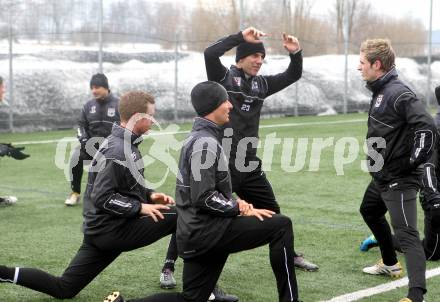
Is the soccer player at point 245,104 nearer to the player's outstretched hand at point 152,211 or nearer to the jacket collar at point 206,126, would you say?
the player's outstretched hand at point 152,211

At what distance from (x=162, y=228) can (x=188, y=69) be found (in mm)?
19574

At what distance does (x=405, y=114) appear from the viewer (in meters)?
5.52

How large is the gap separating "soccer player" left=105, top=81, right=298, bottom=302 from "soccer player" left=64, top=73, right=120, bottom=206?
17.7 ft

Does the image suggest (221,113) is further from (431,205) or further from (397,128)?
(431,205)

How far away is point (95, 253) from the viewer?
552 cm

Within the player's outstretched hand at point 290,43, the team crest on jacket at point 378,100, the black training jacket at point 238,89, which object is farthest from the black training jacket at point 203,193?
the player's outstretched hand at point 290,43

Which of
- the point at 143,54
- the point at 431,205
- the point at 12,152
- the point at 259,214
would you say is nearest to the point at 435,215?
the point at 431,205

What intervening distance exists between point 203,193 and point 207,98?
2.04 ft

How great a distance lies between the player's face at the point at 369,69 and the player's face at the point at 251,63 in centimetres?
110

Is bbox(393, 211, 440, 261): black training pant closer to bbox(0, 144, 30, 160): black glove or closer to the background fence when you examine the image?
bbox(0, 144, 30, 160): black glove

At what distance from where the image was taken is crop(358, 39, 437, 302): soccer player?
5426 millimetres

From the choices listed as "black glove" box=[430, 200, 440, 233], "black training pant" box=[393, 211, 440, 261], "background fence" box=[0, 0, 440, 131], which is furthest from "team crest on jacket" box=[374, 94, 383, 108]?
"background fence" box=[0, 0, 440, 131]

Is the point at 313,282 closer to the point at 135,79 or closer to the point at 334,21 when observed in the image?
the point at 135,79

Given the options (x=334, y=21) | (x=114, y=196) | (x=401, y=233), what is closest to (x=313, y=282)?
(x=401, y=233)
